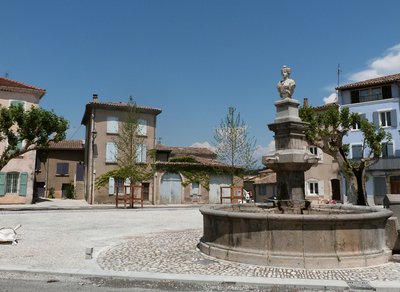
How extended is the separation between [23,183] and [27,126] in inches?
334

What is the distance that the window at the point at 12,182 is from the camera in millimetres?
29234

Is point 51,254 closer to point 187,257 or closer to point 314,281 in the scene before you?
point 187,257

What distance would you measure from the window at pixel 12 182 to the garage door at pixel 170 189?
12.5 meters

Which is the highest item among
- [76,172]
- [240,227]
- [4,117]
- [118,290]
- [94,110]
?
[94,110]

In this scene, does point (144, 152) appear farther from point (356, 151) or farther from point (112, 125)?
point (356, 151)

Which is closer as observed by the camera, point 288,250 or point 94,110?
point 288,250

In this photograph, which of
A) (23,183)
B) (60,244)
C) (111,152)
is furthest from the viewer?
(111,152)

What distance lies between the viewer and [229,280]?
18.9ft

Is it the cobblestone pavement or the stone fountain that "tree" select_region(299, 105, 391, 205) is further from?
the cobblestone pavement

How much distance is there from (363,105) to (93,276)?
35616 millimetres

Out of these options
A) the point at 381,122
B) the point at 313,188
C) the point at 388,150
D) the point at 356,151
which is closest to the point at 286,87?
the point at 356,151

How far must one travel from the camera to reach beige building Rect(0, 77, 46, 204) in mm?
29109

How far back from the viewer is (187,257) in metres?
7.83

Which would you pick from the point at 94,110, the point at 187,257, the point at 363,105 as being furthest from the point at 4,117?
the point at 363,105
